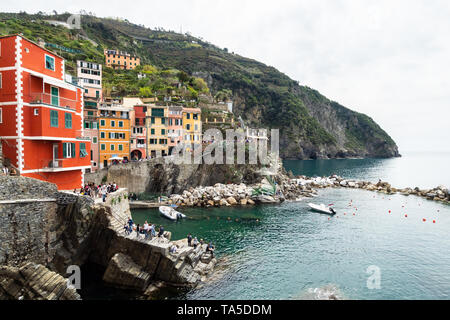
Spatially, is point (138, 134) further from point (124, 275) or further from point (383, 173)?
point (383, 173)

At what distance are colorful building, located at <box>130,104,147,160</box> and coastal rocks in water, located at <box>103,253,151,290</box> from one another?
37.0m

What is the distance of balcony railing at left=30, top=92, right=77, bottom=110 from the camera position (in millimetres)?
21703

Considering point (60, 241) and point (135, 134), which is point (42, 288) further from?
point (135, 134)

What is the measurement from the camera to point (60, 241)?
68.0ft

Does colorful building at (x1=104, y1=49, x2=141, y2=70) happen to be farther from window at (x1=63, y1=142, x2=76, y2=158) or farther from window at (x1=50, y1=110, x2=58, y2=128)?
window at (x1=50, y1=110, x2=58, y2=128)

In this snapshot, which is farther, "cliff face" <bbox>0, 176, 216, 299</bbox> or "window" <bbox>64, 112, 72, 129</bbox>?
"window" <bbox>64, 112, 72, 129</bbox>

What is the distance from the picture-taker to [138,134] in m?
56.2

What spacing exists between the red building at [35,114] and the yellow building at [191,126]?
3677 centimetres

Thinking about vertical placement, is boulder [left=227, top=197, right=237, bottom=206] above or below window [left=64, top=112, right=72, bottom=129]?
below

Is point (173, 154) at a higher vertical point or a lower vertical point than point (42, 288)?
higher

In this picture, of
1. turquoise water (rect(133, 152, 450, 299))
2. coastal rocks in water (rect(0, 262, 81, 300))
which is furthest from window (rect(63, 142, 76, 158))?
turquoise water (rect(133, 152, 450, 299))

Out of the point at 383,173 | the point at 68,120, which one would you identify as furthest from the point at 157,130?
the point at 383,173

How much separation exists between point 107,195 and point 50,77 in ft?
38.1

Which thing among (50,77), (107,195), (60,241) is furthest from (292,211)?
(50,77)
